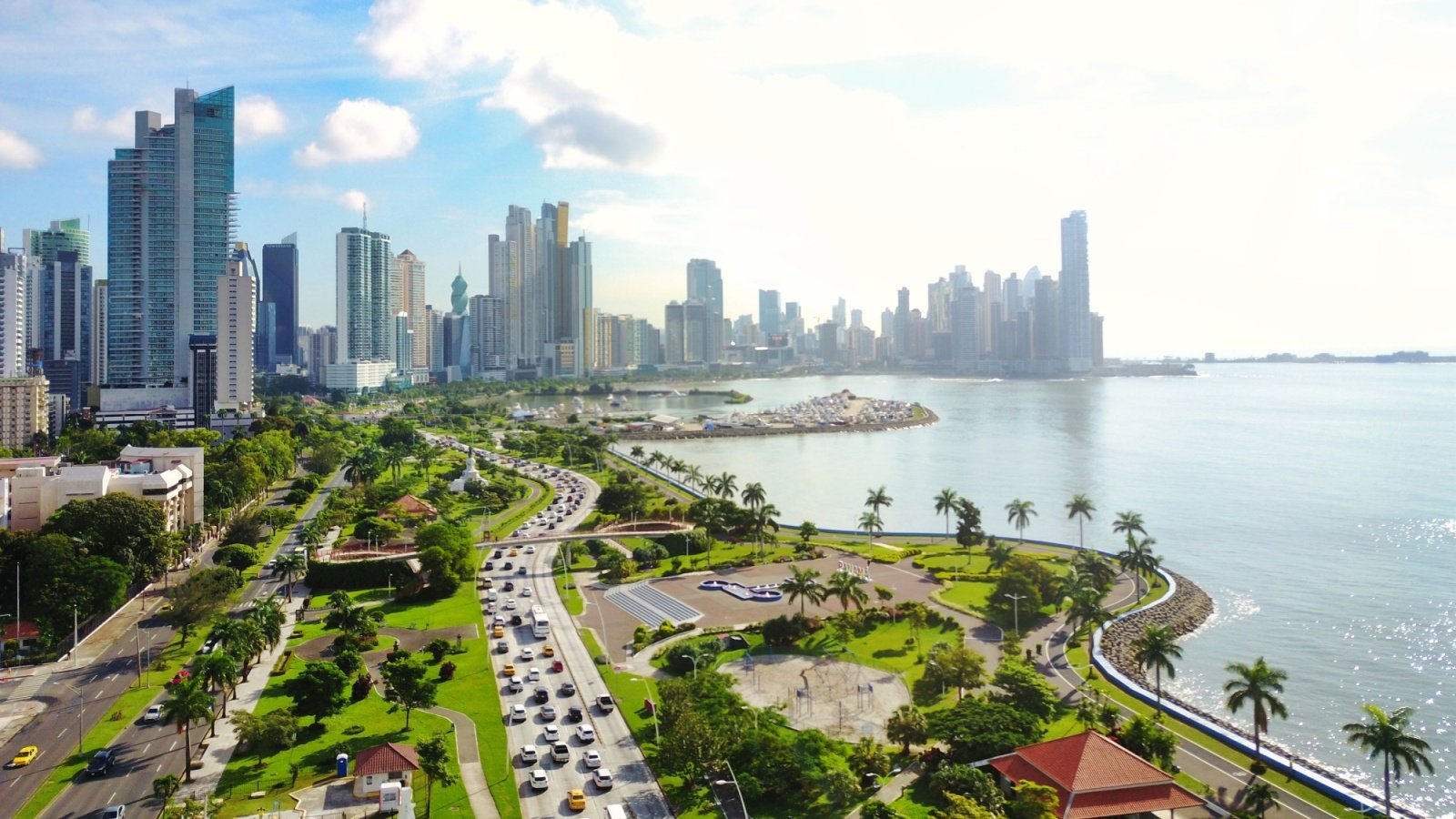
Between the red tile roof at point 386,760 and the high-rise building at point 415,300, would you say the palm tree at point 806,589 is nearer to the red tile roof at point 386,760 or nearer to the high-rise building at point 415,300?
the red tile roof at point 386,760

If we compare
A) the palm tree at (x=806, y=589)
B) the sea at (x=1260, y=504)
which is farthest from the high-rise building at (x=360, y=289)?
the palm tree at (x=806, y=589)

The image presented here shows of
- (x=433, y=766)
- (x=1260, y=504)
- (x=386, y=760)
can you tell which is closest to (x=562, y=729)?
(x=433, y=766)

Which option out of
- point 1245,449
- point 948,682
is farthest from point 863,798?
point 1245,449

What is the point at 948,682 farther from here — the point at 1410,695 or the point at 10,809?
the point at 10,809

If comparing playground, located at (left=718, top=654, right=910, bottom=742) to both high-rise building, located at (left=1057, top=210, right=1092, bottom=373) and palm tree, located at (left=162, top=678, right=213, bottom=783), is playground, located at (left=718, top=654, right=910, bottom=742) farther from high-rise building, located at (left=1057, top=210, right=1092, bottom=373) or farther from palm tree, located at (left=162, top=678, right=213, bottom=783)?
high-rise building, located at (left=1057, top=210, right=1092, bottom=373)

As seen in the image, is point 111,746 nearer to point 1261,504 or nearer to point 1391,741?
point 1391,741

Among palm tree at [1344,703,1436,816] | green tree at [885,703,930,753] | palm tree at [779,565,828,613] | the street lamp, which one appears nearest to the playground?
green tree at [885,703,930,753]

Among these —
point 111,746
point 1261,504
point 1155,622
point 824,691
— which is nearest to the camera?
point 111,746
